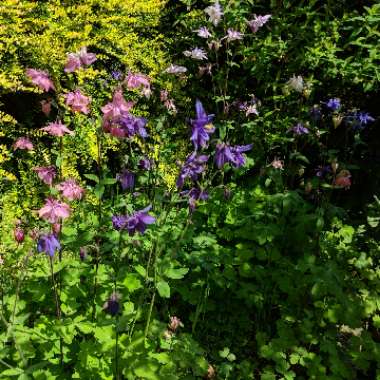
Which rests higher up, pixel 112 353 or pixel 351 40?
pixel 351 40

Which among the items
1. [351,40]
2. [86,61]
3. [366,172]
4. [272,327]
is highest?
[86,61]

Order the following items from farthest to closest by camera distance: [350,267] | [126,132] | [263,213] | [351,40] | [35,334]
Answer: [351,40] < [350,267] < [263,213] < [35,334] < [126,132]

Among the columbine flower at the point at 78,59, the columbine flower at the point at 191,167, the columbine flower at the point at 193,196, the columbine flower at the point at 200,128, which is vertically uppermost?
the columbine flower at the point at 78,59

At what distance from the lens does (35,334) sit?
7.13ft

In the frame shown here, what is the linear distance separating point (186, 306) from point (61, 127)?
5.98 ft

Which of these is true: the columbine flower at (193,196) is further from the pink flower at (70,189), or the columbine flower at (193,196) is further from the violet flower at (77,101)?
the violet flower at (77,101)

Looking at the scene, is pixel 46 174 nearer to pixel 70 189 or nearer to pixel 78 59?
pixel 70 189

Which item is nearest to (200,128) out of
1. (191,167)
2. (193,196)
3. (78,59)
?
(191,167)

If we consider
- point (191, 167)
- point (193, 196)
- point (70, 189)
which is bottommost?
point (193, 196)

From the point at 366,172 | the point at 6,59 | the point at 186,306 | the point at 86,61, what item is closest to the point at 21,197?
the point at 6,59

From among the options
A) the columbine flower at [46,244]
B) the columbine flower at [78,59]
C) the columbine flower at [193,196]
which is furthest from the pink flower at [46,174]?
the columbine flower at [193,196]

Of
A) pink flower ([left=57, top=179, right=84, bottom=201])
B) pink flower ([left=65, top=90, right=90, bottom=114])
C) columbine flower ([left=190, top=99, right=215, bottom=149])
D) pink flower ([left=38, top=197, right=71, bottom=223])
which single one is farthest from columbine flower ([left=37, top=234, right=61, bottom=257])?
columbine flower ([left=190, top=99, right=215, bottom=149])

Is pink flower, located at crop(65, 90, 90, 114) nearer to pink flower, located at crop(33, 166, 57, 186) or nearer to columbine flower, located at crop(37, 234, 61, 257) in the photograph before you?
pink flower, located at crop(33, 166, 57, 186)

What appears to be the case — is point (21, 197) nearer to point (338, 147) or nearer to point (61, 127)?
point (61, 127)
